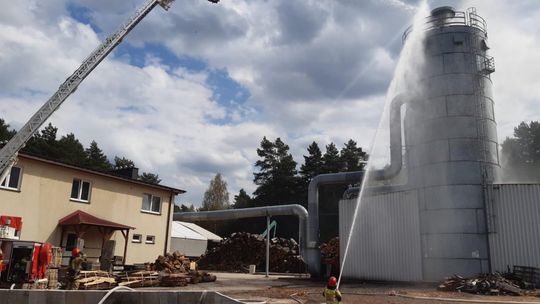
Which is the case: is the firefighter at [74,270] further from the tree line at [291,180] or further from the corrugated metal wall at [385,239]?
the tree line at [291,180]

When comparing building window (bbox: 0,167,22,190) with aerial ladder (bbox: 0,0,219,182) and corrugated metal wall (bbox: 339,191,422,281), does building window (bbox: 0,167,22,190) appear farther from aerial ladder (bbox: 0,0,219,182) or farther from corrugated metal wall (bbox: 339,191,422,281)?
corrugated metal wall (bbox: 339,191,422,281)

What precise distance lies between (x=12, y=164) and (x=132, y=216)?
29.2 ft

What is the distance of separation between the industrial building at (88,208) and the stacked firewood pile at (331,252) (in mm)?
10765

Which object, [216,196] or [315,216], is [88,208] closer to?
[315,216]

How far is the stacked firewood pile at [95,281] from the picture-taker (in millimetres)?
15805

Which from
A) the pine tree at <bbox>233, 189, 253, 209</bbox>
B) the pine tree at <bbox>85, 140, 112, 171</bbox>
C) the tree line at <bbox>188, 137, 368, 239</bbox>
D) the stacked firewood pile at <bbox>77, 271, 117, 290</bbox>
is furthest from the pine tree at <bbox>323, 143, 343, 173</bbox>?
the stacked firewood pile at <bbox>77, 271, 117, 290</bbox>

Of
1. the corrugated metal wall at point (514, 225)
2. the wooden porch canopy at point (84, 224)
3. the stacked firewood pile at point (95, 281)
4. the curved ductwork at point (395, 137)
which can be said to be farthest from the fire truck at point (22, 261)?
the corrugated metal wall at point (514, 225)

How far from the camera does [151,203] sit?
29.3 metres

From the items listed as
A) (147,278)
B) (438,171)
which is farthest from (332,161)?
(147,278)

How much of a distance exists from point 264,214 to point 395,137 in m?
14.8

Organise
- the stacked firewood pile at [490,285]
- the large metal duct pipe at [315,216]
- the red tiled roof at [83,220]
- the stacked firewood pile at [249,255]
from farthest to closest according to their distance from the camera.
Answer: the stacked firewood pile at [249,255], the large metal duct pipe at [315,216], the red tiled roof at [83,220], the stacked firewood pile at [490,285]

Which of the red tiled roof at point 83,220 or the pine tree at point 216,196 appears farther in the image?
the pine tree at point 216,196

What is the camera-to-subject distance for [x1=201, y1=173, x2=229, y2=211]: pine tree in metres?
77.4

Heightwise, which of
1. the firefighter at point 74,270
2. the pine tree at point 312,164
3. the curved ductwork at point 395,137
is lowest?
the firefighter at point 74,270
